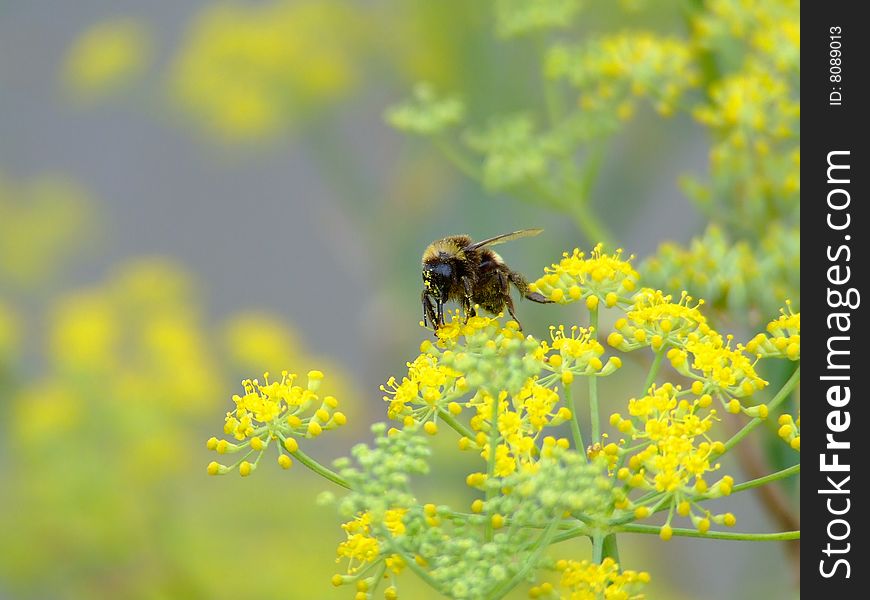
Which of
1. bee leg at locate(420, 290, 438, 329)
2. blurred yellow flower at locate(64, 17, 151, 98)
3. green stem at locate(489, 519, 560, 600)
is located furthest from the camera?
blurred yellow flower at locate(64, 17, 151, 98)

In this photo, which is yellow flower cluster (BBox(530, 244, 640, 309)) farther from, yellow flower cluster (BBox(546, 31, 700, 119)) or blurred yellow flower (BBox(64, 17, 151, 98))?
blurred yellow flower (BBox(64, 17, 151, 98))

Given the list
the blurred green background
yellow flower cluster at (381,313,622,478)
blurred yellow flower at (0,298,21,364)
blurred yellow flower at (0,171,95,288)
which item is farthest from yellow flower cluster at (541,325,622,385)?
blurred yellow flower at (0,171,95,288)

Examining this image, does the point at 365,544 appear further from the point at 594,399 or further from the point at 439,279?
the point at 439,279
